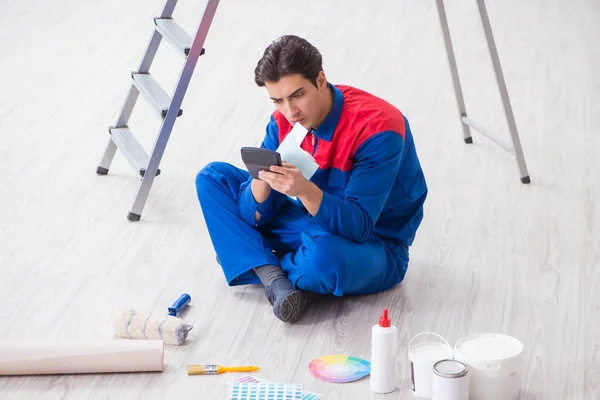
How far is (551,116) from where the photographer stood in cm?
442

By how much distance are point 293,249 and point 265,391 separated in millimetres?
645

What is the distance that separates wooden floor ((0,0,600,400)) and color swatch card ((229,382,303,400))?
4 centimetres

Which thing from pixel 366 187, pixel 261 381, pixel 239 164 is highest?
pixel 366 187

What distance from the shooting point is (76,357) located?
261 centimetres

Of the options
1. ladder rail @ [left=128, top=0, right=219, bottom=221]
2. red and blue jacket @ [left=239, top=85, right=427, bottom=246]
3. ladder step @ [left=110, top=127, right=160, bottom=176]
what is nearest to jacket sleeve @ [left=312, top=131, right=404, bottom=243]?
red and blue jacket @ [left=239, top=85, right=427, bottom=246]

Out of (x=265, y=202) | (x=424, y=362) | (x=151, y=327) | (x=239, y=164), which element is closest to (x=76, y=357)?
(x=151, y=327)

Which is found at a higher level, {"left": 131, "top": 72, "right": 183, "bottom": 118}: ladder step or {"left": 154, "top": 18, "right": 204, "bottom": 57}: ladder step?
{"left": 154, "top": 18, "right": 204, "bottom": 57}: ladder step

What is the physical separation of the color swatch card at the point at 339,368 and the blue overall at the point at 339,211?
260 mm

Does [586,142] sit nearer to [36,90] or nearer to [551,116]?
[551,116]

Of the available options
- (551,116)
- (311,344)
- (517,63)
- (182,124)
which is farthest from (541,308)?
(517,63)

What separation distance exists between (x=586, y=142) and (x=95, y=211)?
207 cm

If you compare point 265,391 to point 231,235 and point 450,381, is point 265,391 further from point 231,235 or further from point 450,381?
point 231,235

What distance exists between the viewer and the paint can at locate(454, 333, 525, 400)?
246 cm

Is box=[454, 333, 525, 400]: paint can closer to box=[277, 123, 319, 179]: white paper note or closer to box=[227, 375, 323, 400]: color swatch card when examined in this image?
box=[227, 375, 323, 400]: color swatch card
